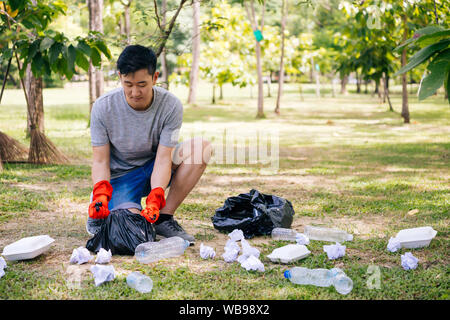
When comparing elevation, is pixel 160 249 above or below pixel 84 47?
below

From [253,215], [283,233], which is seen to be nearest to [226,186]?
[253,215]

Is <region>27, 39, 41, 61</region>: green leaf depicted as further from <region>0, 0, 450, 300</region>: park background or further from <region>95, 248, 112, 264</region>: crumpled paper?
<region>95, 248, 112, 264</region>: crumpled paper

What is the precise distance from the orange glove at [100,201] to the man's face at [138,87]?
20.6 inches

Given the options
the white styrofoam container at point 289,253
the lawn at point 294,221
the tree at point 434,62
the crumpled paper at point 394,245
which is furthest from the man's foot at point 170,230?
the tree at point 434,62

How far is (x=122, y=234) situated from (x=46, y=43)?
2.18 meters

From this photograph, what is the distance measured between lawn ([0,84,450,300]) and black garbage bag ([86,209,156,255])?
7 cm

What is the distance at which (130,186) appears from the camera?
310 cm

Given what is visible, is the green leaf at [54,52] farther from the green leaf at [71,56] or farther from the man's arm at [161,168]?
the man's arm at [161,168]

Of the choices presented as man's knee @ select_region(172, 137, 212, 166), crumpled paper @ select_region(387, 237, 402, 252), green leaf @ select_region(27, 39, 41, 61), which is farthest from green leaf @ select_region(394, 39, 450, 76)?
green leaf @ select_region(27, 39, 41, 61)

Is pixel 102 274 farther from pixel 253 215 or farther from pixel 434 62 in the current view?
pixel 434 62

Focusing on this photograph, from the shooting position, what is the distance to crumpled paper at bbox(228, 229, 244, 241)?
3.03m

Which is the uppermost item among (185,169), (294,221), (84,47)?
(84,47)
